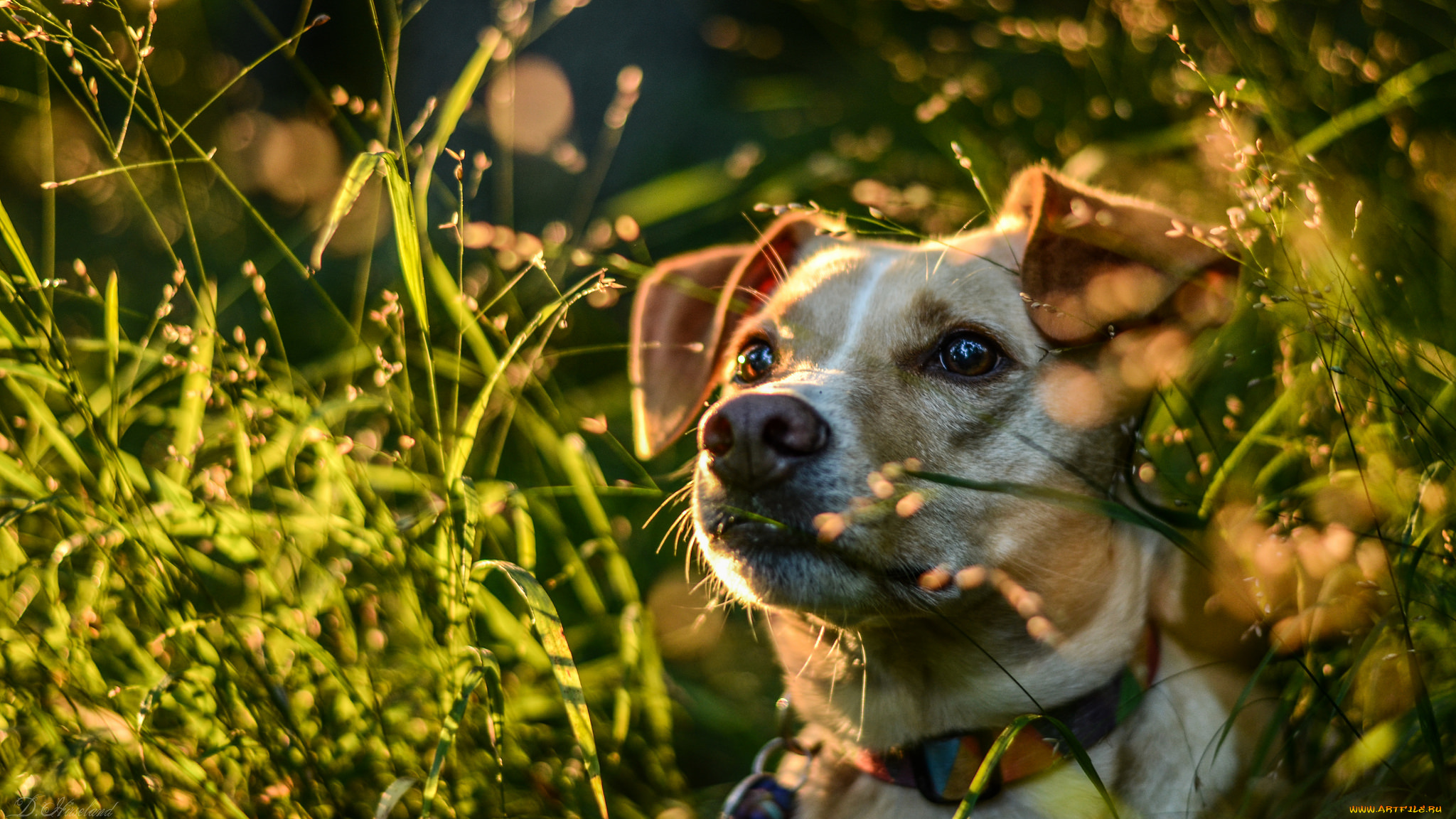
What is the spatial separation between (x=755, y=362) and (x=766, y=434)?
666 millimetres

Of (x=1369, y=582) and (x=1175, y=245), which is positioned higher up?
(x=1175, y=245)

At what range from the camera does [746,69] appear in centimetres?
543

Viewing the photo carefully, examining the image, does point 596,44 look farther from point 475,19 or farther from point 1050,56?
point 1050,56

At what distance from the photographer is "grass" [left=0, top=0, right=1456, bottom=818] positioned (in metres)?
1.48

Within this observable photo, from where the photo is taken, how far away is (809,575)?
1570 mm

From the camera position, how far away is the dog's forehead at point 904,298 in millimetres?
1895

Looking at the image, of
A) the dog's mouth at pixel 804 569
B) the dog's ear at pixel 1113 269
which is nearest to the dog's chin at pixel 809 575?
the dog's mouth at pixel 804 569

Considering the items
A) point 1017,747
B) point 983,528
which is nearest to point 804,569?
point 983,528

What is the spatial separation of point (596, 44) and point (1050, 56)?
95.8 inches

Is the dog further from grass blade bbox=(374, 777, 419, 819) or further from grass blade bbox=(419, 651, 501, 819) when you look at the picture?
grass blade bbox=(374, 777, 419, 819)

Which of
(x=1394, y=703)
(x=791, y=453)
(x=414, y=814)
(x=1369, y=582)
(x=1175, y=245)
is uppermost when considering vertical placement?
(x=1175, y=245)

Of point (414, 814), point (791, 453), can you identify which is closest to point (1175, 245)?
point (791, 453)

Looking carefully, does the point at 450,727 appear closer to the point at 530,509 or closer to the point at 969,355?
the point at 969,355

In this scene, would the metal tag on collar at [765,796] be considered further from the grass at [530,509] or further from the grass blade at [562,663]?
the grass blade at [562,663]
